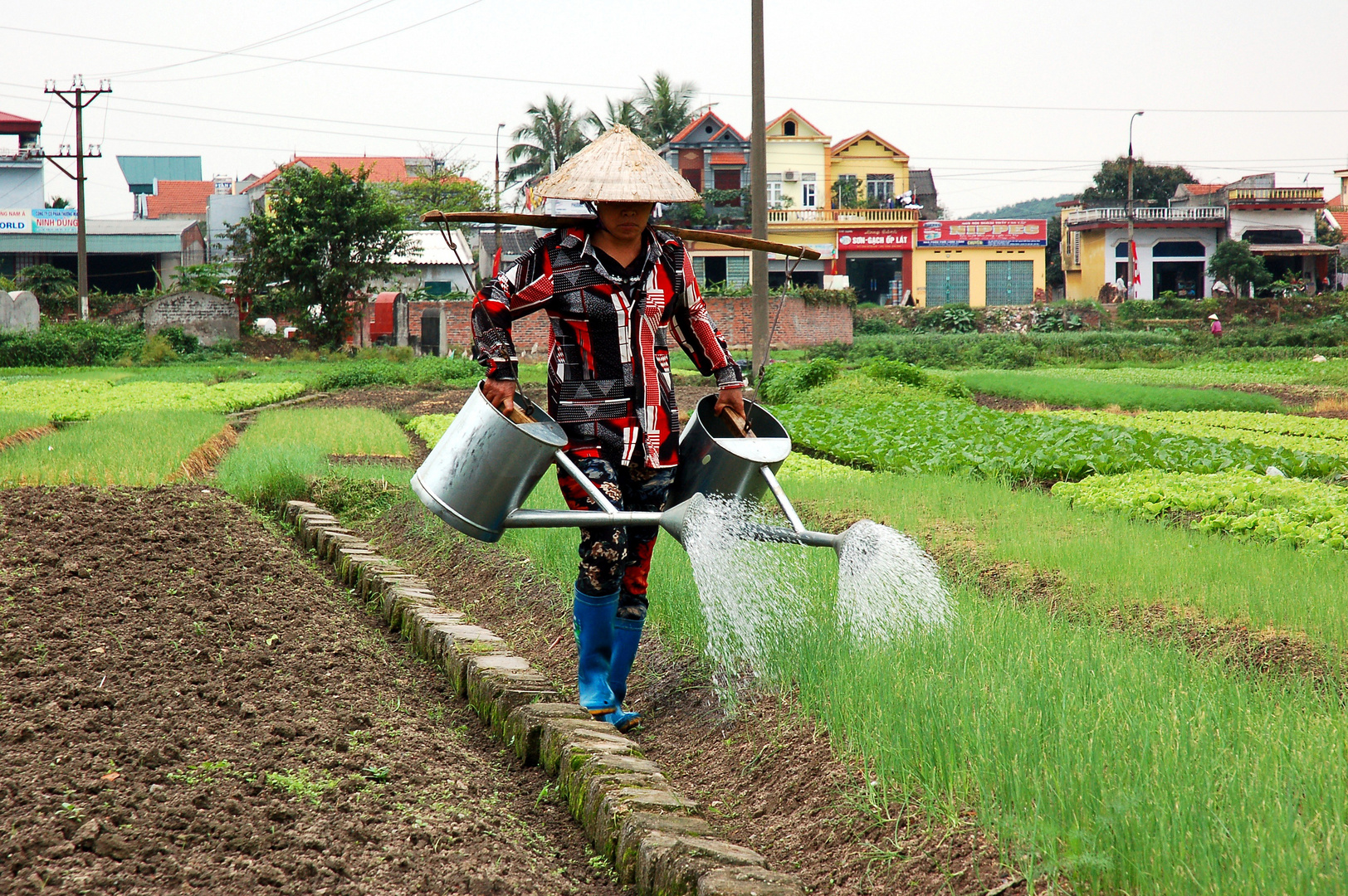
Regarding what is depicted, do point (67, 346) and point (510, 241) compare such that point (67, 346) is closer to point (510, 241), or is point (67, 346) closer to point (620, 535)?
point (510, 241)

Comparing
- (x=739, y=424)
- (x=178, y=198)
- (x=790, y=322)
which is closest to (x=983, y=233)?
(x=790, y=322)

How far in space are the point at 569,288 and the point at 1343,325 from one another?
3269 centimetres

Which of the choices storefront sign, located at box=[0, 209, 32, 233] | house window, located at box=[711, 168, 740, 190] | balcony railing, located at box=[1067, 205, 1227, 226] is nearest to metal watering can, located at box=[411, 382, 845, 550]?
house window, located at box=[711, 168, 740, 190]

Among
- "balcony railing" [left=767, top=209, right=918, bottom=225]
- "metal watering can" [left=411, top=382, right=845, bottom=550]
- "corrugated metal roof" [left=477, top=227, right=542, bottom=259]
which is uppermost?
"balcony railing" [left=767, top=209, right=918, bottom=225]

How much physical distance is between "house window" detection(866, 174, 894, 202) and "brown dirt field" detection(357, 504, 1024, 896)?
40.6m

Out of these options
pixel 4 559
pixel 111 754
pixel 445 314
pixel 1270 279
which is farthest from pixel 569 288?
pixel 1270 279

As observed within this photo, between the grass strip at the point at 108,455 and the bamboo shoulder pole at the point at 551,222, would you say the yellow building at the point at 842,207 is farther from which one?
the bamboo shoulder pole at the point at 551,222

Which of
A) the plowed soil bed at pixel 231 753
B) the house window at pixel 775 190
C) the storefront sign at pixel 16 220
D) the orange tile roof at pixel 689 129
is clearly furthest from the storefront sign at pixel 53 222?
the plowed soil bed at pixel 231 753

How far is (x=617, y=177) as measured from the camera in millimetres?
3275

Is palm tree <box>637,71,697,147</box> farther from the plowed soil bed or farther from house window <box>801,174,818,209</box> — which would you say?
the plowed soil bed

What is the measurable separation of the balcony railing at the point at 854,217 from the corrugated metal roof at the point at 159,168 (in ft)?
148

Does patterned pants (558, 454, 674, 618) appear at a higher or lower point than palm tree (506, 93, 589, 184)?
lower

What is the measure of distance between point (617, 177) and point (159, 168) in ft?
247

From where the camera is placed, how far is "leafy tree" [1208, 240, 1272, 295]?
39.3m
